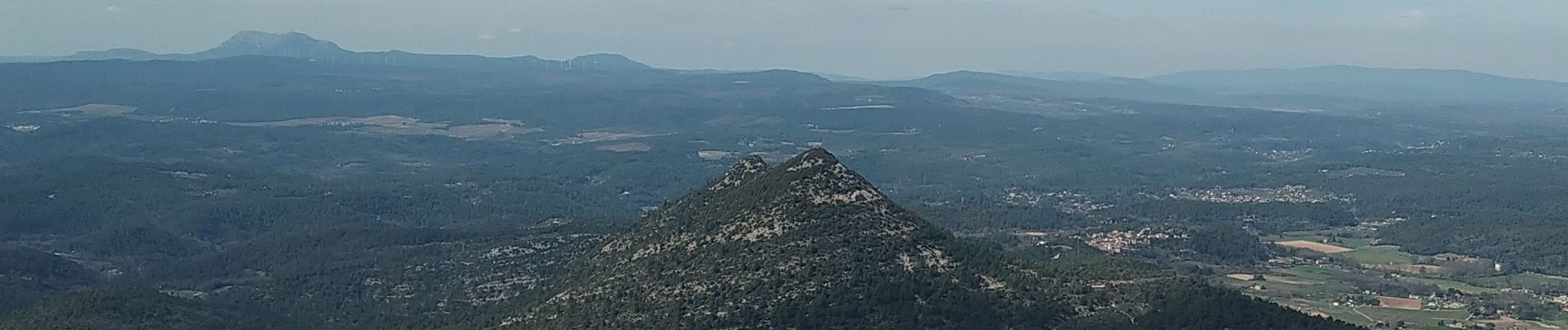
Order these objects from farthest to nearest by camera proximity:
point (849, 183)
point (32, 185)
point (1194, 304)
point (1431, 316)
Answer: point (32, 185)
point (1431, 316)
point (849, 183)
point (1194, 304)

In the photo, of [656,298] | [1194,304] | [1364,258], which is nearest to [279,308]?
[656,298]

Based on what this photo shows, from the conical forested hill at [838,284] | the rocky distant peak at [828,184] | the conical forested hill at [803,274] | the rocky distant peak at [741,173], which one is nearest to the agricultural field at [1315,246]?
the conical forested hill at [838,284]

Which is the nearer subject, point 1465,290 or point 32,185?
point 1465,290

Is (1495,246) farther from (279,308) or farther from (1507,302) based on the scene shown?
(279,308)

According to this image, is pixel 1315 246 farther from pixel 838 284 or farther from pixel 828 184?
pixel 838 284

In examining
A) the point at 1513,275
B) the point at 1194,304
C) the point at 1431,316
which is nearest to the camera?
the point at 1194,304

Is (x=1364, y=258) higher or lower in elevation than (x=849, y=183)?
lower

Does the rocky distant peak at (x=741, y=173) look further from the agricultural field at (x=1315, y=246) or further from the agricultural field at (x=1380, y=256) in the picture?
the agricultural field at (x=1315, y=246)
